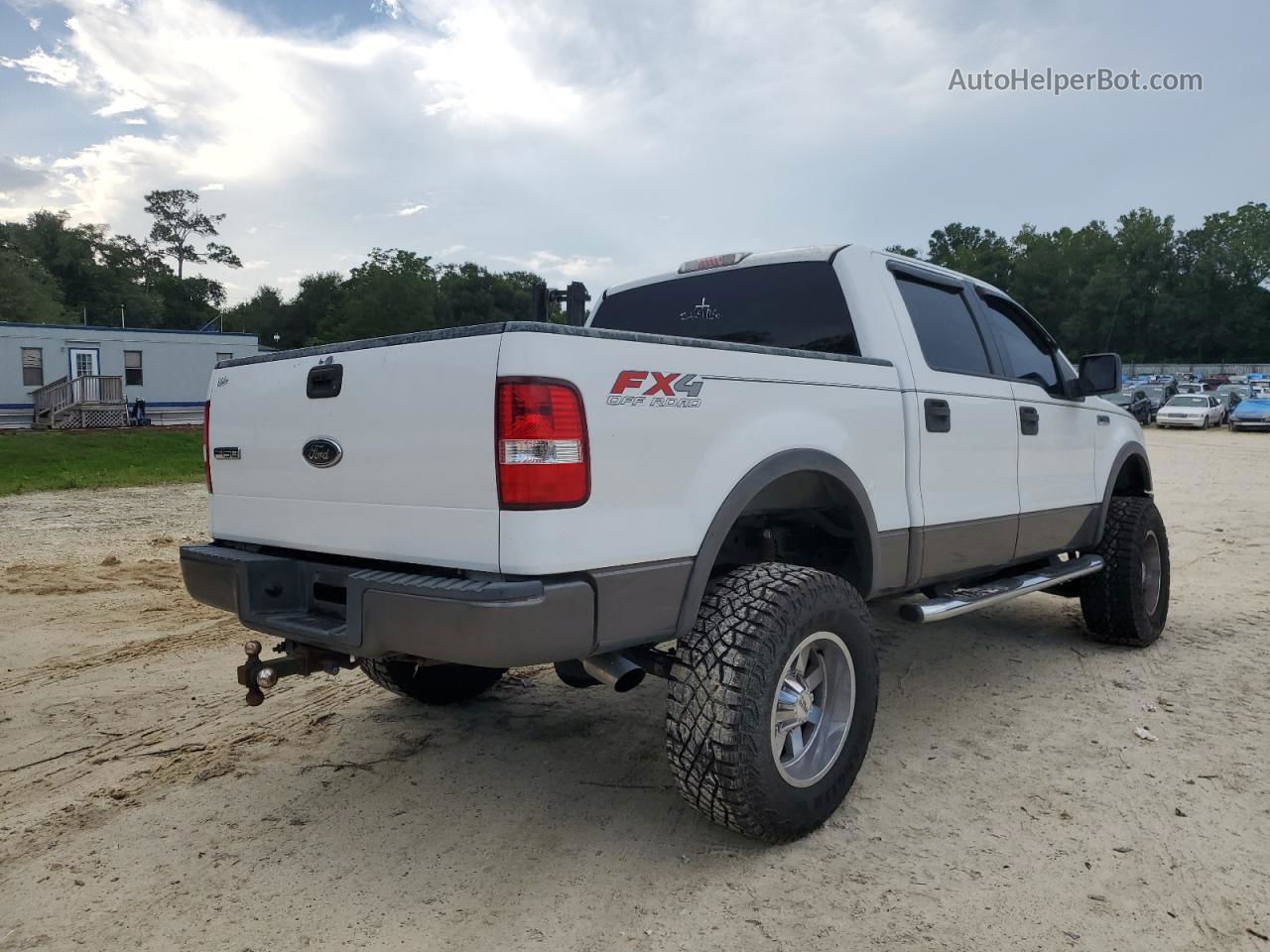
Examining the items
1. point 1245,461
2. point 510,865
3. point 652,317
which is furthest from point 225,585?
point 1245,461

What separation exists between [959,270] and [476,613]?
254 feet

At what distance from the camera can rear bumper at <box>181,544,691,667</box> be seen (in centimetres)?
241

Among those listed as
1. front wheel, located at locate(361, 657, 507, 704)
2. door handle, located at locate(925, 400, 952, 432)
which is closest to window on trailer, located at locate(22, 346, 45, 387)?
front wheel, located at locate(361, 657, 507, 704)

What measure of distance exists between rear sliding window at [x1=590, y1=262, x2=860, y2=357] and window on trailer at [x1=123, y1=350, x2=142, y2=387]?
30003 mm

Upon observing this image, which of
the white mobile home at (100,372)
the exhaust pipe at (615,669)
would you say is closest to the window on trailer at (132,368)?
the white mobile home at (100,372)

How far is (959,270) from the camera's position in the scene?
73000 millimetres

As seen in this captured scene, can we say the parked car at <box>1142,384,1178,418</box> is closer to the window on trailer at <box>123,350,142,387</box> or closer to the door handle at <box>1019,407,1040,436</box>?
the door handle at <box>1019,407,1040,436</box>

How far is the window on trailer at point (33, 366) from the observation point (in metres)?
27.8

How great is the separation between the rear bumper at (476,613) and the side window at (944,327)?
1.95m

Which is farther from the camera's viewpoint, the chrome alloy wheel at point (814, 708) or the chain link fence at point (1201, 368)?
the chain link fence at point (1201, 368)

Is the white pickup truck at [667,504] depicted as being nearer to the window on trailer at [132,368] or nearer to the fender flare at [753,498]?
the fender flare at [753,498]

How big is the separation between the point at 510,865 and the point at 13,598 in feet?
17.4

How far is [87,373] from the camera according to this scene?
2861cm

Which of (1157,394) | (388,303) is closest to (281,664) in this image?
(1157,394)
